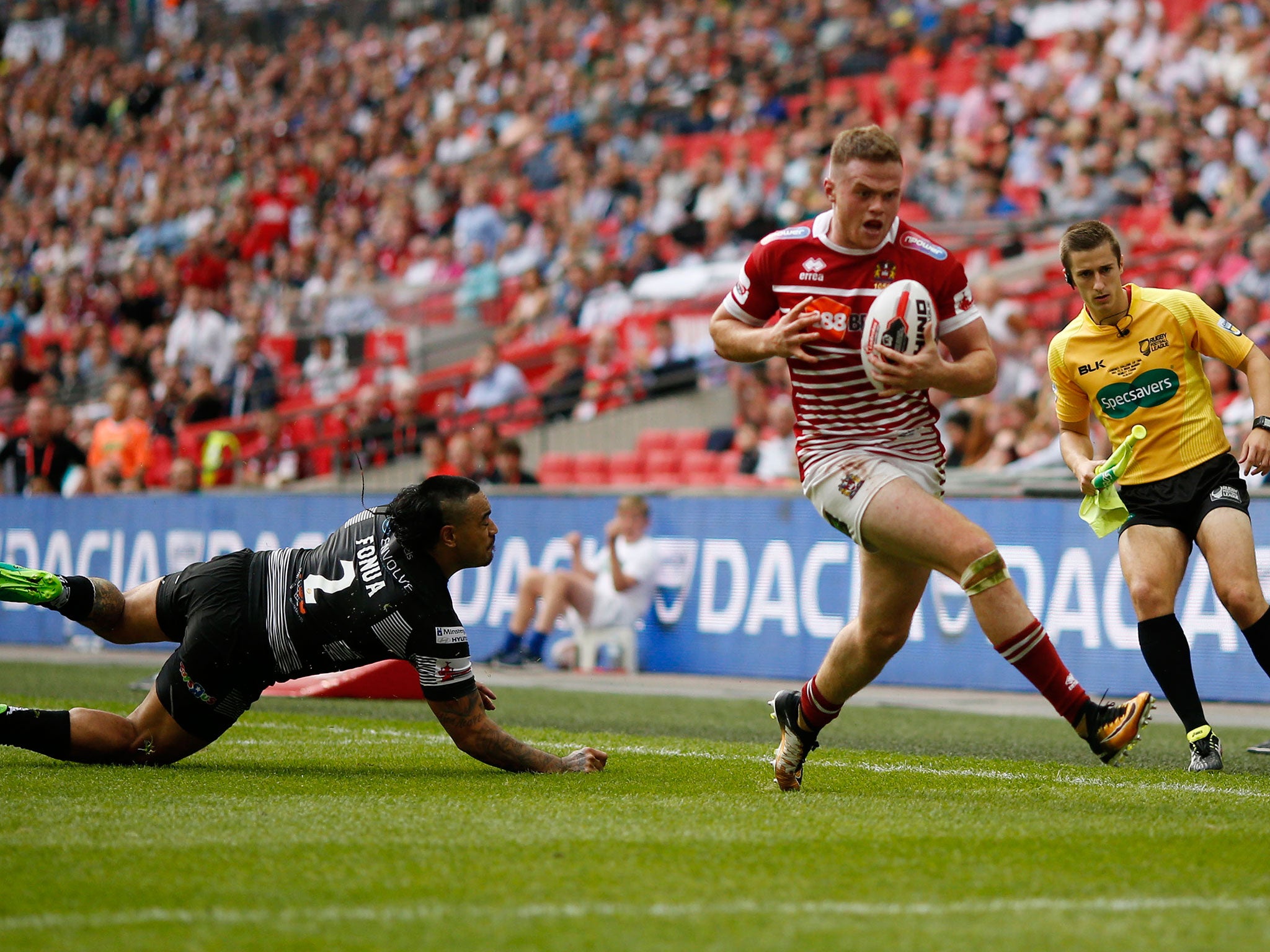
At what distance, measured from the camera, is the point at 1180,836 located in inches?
197

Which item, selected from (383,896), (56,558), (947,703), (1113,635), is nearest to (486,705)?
(383,896)

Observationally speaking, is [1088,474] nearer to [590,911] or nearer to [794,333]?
[794,333]

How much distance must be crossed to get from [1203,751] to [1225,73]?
12.8 metres

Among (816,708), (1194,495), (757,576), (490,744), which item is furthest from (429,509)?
(757,576)

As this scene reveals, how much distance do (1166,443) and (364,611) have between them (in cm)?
347

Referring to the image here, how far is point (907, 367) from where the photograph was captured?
5.49 meters

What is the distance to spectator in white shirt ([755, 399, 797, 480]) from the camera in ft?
48.4

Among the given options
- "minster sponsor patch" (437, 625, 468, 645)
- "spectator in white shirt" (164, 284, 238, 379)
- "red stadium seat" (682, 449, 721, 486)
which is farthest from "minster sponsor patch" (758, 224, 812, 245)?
"spectator in white shirt" (164, 284, 238, 379)

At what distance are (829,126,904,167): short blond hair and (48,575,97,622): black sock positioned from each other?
11.4ft

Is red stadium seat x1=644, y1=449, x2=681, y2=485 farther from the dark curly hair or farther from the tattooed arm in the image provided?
the dark curly hair

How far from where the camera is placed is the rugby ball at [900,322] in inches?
218

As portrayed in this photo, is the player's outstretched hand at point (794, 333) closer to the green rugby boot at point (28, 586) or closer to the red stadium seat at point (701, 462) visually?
the green rugby boot at point (28, 586)

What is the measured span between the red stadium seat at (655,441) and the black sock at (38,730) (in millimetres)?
10708

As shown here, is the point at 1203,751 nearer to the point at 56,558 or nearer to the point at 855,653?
the point at 855,653
